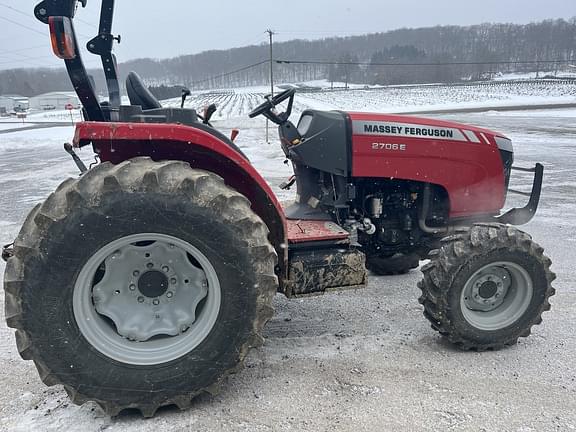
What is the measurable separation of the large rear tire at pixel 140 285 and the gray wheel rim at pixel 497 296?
1.50 m

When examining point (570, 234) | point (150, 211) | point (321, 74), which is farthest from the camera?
point (321, 74)

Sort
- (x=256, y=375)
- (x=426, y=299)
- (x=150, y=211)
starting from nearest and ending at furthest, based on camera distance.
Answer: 1. (x=150, y=211)
2. (x=256, y=375)
3. (x=426, y=299)

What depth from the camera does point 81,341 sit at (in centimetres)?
236

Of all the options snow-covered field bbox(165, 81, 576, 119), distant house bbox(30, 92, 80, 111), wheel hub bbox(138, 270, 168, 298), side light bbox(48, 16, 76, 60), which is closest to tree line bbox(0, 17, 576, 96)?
distant house bbox(30, 92, 80, 111)

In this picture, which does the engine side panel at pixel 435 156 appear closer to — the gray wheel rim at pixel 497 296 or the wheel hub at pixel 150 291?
the gray wheel rim at pixel 497 296

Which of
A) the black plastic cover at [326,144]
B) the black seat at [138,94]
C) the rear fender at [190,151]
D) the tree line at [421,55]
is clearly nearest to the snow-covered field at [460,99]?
the tree line at [421,55]

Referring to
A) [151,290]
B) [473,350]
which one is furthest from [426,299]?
[151,290]

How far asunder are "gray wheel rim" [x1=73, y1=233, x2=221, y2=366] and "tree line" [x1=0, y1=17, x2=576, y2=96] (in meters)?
64.0

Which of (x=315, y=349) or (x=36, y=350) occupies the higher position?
(x=36, y=350)

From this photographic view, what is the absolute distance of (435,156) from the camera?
3375 mm

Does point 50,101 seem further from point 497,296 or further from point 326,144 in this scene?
point 497,296

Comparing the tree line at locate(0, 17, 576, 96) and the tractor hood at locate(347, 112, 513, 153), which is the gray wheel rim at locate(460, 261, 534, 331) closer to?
the tractor hood at locate(347, 112, 513, 153)

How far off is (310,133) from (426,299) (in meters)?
1.38

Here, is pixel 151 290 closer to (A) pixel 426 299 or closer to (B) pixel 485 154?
(A) pixel 426 299
